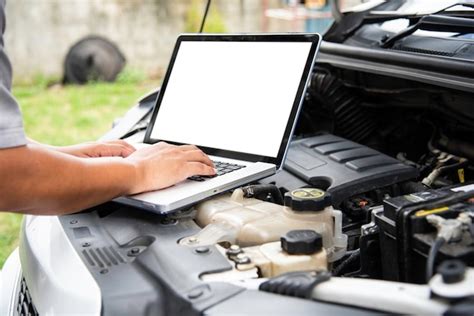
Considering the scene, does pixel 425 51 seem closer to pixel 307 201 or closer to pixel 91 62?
pixel 307 201

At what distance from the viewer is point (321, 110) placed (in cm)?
183

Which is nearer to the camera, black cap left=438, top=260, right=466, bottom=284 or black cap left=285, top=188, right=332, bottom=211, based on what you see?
black cap left=438, top=260, right=466, bottom=284

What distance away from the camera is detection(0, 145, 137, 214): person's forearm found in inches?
37.7

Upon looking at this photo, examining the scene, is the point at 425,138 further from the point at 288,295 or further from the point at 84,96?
the point at 84,96

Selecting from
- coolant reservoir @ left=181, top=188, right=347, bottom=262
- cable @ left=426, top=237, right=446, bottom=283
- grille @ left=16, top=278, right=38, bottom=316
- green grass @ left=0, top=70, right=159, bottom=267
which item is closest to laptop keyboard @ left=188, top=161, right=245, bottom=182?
coolant reservoir @ left=181, top=188, right=347, bottom=262

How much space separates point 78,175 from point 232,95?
479 millimetres

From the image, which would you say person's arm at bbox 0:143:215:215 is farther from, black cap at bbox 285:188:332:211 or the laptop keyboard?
black cap at bbox 285:188:332:211

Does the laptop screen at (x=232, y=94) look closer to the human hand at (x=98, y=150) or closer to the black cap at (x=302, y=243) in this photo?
the human hand at (x=98, y=150)

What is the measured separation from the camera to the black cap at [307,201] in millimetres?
1041

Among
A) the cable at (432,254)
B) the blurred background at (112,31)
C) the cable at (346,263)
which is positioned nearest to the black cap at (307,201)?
the cable at (346,263)

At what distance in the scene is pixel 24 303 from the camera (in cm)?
124

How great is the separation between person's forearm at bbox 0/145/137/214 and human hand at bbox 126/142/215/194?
2cm

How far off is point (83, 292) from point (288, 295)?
0.33m

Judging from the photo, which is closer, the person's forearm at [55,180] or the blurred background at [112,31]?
the person's forearm at [55,180]
